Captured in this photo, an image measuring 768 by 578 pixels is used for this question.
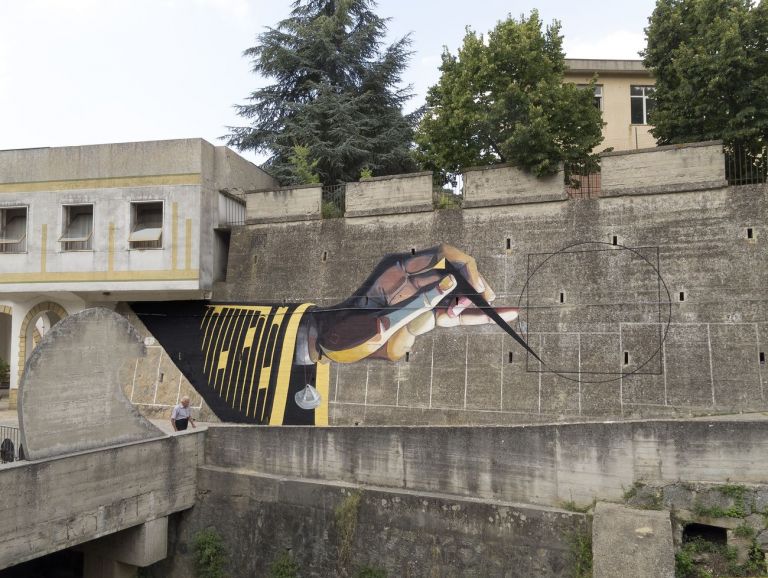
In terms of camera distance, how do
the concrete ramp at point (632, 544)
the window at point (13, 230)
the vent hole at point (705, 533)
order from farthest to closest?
the window at point (13, 230) → the vent hole at point (705, 533) → the concrete ramp at point (632, 544)

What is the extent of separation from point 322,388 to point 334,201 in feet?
22.2

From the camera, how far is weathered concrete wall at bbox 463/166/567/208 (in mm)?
13289

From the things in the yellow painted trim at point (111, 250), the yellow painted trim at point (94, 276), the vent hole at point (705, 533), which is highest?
the yellow painted trim at point (111, 250)

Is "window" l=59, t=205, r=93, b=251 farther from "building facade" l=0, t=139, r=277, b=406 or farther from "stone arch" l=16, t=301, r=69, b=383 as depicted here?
"stone arch" l=16, t=301, r=69, b=383

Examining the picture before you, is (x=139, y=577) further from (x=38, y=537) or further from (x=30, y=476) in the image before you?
(x=30, y=476)

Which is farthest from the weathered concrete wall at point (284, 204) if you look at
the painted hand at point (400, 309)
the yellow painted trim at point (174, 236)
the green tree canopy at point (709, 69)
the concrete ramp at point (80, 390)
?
the green tree canopy at point (709, 69)

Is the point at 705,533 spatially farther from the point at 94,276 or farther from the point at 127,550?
the point at 94,276

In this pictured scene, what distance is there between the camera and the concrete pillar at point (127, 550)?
10336 millimetres

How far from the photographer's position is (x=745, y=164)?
12.5 m

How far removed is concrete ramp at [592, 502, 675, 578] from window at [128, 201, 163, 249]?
41.3ft

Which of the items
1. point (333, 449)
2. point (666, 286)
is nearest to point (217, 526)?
point (333, 449)

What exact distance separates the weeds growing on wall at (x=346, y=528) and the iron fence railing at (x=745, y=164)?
33.8 ft

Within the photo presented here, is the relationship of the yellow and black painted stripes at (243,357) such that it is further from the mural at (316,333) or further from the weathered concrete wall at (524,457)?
the weathered concrete wall at (524,457)

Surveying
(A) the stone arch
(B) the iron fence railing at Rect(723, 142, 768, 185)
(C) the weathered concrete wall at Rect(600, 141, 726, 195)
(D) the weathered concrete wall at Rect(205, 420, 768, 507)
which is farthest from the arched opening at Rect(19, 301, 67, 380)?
(B) the iron fence railing at Rect(723, 142, 768, 185)
